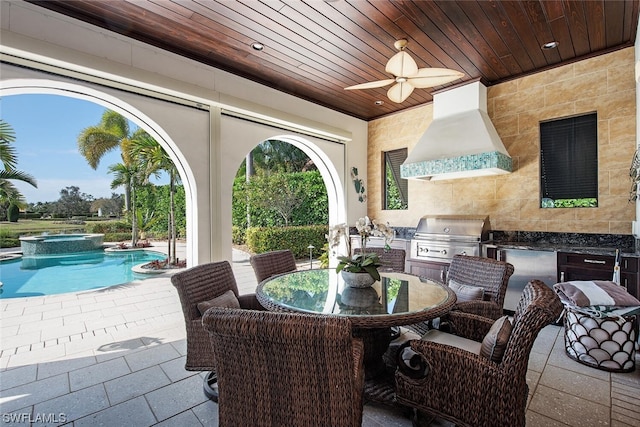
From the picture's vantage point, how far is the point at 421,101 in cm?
471

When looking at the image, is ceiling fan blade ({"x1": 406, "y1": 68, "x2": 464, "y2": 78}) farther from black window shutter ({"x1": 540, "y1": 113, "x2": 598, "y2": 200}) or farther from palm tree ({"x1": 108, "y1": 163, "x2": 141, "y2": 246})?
palm tree ({"x1": 108, "y1": 163, "x2": 141, "y2": 246})

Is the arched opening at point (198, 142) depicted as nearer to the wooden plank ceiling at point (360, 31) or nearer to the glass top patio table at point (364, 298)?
the wooden plank ceiling at point (360, 31)

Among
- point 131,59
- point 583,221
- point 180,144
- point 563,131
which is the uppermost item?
point 131,59

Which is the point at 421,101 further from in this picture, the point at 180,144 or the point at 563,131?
the point at 180,144

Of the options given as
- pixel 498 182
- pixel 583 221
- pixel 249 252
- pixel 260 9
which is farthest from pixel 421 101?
pixel 249 252

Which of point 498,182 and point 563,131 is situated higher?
point 563,131

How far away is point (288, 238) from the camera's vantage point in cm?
754

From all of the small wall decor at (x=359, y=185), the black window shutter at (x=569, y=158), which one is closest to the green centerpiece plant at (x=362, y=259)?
the black window shutter at (x=569, y=158)

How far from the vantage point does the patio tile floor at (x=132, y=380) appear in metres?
1.82

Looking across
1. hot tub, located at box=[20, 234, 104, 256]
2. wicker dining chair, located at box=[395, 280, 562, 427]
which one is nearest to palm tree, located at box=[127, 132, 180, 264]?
hot tub, located at box=[20, 234, 104, 256]

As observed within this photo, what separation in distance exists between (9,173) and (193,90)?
3266mm

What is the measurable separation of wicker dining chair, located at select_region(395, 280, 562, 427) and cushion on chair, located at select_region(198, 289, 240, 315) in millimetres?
1158

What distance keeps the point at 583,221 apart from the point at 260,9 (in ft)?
13.4

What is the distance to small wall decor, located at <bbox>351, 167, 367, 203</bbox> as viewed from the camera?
17.6ft
